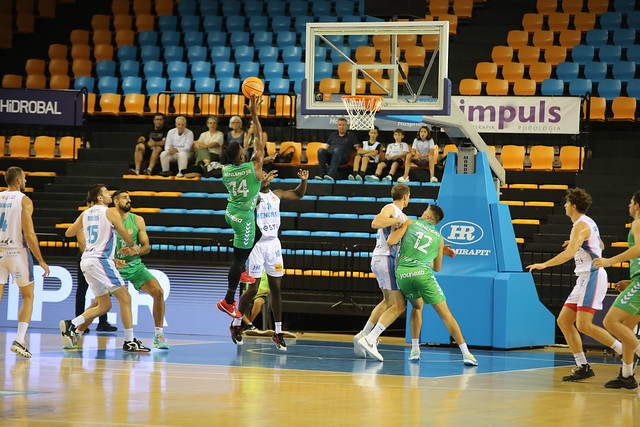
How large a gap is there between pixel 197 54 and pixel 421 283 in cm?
1393

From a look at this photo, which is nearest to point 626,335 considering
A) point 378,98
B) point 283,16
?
point 378,98

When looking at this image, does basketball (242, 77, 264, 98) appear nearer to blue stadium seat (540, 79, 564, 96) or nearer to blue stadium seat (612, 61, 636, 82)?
blue stadium seat (540, 79, 564, 96)

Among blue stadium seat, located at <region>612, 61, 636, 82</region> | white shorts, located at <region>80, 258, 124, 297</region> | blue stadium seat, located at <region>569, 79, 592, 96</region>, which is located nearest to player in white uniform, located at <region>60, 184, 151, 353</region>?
white shorts, located at <region>80, 258, 124, 297</region>

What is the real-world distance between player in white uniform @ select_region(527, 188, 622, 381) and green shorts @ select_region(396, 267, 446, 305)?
1450 mm

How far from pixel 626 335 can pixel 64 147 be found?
14669 mm

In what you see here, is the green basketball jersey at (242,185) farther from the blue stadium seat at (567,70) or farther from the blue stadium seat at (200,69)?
the blue stadium seat at (200,69)

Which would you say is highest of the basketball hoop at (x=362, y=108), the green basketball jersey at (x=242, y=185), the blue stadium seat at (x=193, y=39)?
the blue stadium seat at (x=193, y=39)

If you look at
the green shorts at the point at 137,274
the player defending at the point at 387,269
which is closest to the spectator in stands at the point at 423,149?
the player defending at the point at 387,269

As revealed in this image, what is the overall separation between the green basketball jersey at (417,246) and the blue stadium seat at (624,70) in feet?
34.5

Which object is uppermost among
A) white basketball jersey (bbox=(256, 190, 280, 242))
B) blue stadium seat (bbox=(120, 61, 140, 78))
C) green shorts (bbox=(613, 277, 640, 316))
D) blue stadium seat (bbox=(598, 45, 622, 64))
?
blue stadium seat (bbox=(598, 45, 622, 64))

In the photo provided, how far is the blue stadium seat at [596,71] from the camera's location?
20.0m

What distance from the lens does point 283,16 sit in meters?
23.8

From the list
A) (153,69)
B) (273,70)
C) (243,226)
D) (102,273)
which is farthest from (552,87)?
(102,273)

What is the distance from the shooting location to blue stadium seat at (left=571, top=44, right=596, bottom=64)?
67.5 ft
